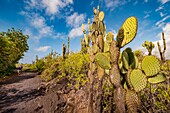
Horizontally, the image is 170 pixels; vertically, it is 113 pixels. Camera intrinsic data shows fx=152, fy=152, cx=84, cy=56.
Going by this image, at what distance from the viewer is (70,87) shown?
21.8ft

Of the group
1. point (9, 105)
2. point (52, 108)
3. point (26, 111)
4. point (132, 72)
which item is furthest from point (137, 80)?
point (9, 105)

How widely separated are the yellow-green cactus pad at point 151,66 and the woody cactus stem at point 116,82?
0.41 m

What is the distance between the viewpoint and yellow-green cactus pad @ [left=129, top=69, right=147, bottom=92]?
2.20m

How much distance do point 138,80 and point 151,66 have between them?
29 centimetres

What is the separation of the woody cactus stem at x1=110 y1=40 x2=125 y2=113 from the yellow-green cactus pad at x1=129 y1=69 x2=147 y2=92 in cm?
21

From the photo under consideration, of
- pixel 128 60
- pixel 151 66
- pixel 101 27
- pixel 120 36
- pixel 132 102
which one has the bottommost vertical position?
pixel 132 102

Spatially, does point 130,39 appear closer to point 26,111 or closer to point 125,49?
point 125,49

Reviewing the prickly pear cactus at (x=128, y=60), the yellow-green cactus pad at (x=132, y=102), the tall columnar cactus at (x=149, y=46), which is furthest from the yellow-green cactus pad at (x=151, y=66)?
the tall columnar cactus at (x=149, y=46)

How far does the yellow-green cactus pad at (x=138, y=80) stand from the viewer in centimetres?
220

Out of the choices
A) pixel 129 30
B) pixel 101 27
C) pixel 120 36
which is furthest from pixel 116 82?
pixel 101 27

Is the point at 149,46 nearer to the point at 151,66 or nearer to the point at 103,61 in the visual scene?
the point at 103,61

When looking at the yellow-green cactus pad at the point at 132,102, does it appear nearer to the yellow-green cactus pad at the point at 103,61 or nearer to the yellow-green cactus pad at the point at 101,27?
the yellow-green cactus pad at the point at 103,61

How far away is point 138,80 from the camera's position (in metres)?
2.20

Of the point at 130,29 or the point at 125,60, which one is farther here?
the point at 125,60
